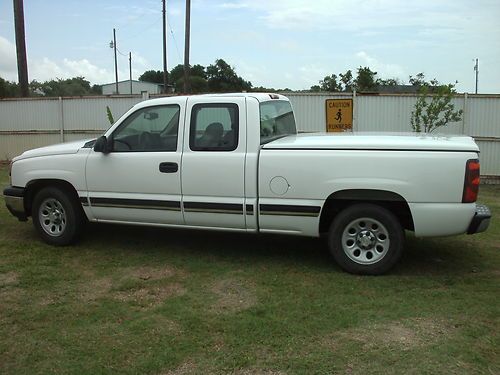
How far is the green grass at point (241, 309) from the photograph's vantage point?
141 inches

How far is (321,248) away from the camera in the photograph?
629cm

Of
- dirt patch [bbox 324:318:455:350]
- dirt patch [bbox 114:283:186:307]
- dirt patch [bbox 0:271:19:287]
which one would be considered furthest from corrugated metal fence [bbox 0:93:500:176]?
dirt patch [bbox 324:318:455:350]

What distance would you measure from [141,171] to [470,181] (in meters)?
3.28

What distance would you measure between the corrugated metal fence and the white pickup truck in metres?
7.70

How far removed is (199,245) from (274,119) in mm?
1723

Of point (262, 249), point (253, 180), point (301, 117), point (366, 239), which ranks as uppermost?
point (301, 117)

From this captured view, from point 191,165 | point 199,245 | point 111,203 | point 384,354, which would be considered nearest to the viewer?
point 384,354

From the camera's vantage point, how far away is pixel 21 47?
1766 cm

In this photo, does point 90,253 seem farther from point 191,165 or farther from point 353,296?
point 353,296

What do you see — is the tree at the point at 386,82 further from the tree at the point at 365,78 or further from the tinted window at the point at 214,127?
the tinted window at the point at 214,127

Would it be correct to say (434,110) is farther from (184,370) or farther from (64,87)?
(64,87)

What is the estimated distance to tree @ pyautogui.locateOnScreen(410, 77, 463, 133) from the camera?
12664mm

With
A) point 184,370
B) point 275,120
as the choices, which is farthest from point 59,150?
point 184,370

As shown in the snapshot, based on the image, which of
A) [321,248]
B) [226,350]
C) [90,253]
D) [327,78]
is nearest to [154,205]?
[90,253]
